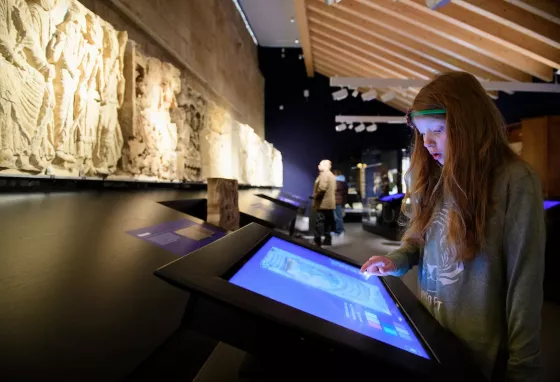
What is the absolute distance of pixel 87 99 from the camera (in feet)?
8.54

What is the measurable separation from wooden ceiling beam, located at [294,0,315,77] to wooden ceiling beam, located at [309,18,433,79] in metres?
0.43

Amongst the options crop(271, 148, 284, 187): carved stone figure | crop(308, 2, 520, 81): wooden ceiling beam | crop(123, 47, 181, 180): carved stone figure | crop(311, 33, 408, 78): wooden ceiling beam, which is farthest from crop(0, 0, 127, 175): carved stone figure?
crop(311, 33, 408, 78): wooden ceiling beam

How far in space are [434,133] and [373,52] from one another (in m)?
9.48

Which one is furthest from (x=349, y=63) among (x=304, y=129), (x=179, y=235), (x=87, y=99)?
(x=179, y=235)

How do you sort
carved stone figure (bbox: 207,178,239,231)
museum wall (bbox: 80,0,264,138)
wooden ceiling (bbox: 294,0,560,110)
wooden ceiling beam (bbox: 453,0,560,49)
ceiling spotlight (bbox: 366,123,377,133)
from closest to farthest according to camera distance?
carved stone figure (bbox: 207,178,239,231), museum wall (bbox: 80,0,264,138), wooden ceiling beam (bbox: 453,0,560,49), wooden ceiling (bbox: 294,0,560,110), ceiling spotlight (bbox: 366,123,377,133)

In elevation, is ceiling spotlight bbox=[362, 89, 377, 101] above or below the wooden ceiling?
below

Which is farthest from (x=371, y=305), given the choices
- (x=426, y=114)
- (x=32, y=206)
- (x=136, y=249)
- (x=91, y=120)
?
(x=91, y=120)

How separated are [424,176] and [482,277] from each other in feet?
1.61

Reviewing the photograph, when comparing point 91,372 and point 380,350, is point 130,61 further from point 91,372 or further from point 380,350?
point 380,350

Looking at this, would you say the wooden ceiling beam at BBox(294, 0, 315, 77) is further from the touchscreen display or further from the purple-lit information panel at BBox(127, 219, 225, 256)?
the touchscreen display

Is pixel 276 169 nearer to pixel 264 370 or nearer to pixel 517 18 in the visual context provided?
pixel 517 18

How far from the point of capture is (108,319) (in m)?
0.88

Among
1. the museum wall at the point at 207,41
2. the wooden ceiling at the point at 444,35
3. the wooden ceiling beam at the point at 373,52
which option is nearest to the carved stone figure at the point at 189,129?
the museum wall at the point at 207,41

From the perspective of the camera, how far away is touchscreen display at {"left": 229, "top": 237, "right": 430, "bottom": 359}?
77 cm
